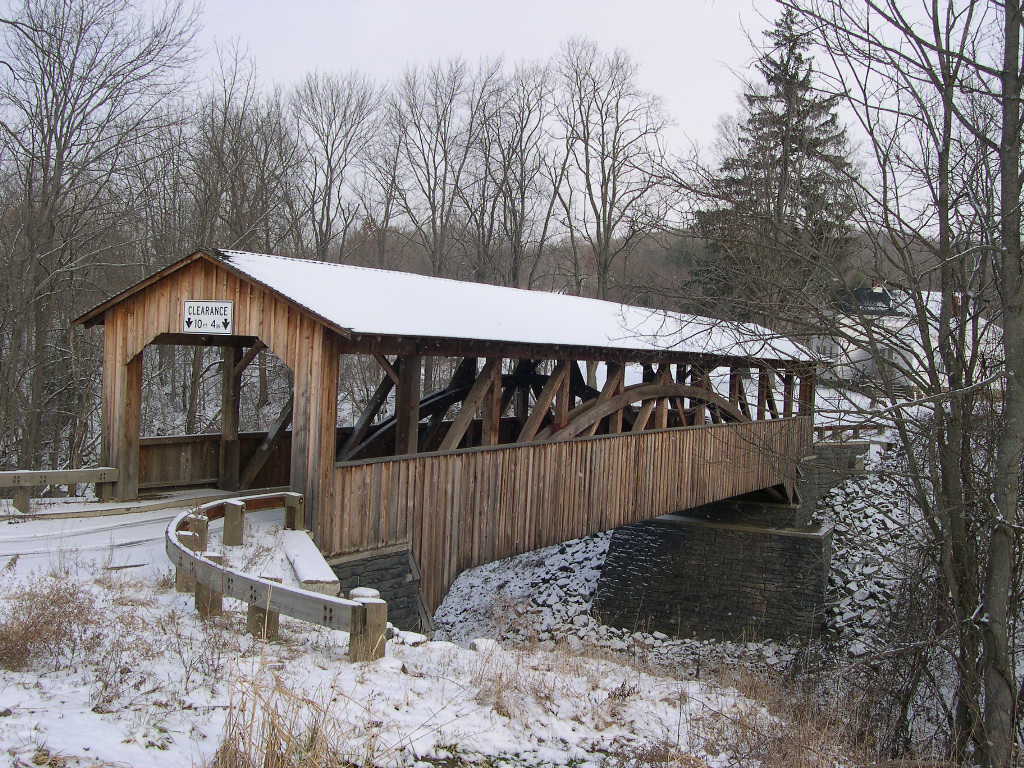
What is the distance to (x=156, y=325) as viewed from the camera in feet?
31.3

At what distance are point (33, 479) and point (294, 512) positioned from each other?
Answer: 9.82ft

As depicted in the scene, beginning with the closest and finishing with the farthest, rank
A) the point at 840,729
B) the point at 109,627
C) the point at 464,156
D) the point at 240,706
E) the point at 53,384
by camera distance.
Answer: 1. the point at 240,706
2. the point at 109,627
3. the point at 840,729
4. the point at 53,384
5. the point at 464,156

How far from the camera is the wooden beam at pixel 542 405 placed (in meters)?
10.2

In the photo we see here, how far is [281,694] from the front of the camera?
408 cm

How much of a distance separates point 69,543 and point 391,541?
2989 millimetres

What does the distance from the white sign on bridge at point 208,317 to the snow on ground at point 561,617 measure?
6369mm

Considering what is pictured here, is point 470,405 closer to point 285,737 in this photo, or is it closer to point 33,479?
point 33,479

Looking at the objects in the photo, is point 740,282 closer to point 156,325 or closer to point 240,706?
point 240,706

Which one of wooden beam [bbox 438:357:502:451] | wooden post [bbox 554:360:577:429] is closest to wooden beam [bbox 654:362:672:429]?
wooden post [bbox 554:360:577:429]

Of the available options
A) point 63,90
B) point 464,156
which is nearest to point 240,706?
point 63,90

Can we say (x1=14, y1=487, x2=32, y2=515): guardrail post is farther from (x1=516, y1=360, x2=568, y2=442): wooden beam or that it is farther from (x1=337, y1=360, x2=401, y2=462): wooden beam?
(x1=516, y1=360, x2=568, y2=442): wooden beam

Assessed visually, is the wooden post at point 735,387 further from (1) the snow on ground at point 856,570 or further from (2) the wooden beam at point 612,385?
(2) the wooden beam at point 612,385

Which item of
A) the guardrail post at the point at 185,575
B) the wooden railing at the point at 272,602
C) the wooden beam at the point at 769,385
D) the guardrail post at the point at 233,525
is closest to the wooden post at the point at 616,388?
the wooden beam at the point at 769,385

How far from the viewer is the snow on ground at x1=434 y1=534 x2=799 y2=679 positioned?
1397cm
